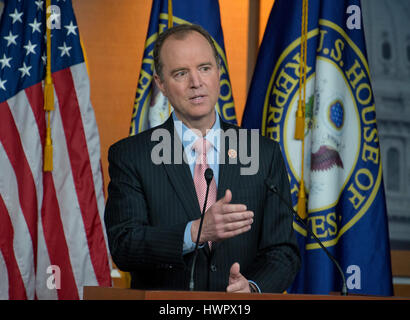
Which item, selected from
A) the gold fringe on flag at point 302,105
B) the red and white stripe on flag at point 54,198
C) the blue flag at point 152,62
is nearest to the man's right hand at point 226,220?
the gold fringe on flag at point 302,105

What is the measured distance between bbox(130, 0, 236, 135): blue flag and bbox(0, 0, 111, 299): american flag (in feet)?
1.13

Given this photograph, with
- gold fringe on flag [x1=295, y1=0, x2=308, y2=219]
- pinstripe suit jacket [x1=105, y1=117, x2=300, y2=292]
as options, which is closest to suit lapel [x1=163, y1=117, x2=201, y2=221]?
pinstripe suit jacket [x1=105, y1=117, x2=300, y2=292]

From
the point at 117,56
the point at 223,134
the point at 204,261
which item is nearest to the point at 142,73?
the point at 117,56

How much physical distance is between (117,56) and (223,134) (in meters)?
2.26

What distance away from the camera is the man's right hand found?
156 cm

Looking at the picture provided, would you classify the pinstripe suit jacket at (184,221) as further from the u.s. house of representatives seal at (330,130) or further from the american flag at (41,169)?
the american flag at (41,169)

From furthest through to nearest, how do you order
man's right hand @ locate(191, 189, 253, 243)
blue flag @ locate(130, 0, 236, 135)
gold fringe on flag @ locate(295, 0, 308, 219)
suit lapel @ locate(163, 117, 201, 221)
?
1. blue flag @ locate(130, 0, 236, 135)
2. gold fringe on flag @ locate(295, 0, 308, 219)
3. suit lapel @ locate(163, 117, 201, 221)
4. man's right hand @ locate(191, 189, 253, 243)

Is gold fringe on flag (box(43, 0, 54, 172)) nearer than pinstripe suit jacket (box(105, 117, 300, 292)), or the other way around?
pinstripe suit jacket (box(105, 117, 300, 292))

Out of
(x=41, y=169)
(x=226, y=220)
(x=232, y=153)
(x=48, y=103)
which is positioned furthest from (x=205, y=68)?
(x=41, y=169)

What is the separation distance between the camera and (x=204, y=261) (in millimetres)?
2010

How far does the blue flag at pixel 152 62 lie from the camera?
3.55 m

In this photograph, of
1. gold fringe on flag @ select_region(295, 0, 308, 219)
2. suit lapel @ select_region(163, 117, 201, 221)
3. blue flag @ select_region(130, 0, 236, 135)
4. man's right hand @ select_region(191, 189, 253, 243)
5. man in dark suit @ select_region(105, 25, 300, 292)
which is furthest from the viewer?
blue flag @ select_region(130, 0, 236, 135)

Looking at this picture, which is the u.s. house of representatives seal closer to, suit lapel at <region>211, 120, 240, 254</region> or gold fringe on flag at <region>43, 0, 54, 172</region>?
gold fringe on flag at <region>43, 0, 54, 172</region>

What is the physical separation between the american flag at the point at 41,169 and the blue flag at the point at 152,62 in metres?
0.35
